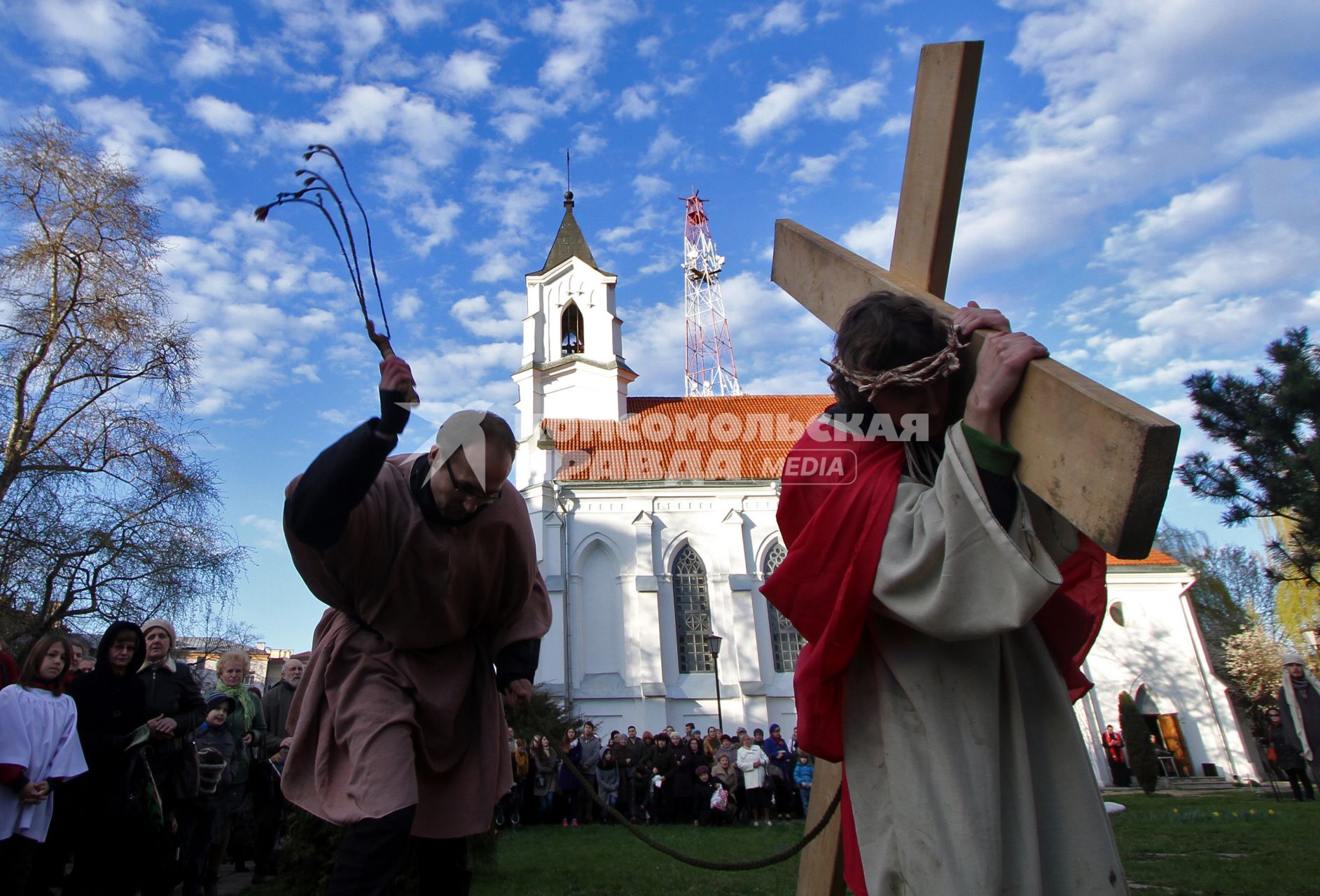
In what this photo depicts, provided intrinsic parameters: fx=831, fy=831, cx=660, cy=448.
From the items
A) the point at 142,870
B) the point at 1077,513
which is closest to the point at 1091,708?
the point at 142,870

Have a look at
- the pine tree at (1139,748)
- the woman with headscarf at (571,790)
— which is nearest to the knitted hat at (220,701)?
the woman with headscarf at (571,790)

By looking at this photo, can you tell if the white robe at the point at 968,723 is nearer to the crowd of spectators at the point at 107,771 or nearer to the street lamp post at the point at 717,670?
the crowd of spectators at the point at 107,771

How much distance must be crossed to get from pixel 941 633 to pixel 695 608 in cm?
2707

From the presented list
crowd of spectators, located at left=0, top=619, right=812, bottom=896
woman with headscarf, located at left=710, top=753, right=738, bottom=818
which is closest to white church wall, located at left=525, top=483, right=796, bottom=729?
woman with headscarf, located at left=710, top=753, right=738, bottom=818

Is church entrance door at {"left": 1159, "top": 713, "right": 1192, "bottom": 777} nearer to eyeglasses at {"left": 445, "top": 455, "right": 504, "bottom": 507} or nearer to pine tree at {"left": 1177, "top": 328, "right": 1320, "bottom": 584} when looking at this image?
pine tree at {"left": 1177, "top": 328, "right": 1320, "bottom": 584}

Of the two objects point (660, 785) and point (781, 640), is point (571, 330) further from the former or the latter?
point (660, 785)

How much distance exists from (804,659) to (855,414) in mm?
608

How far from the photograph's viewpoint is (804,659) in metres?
1.83

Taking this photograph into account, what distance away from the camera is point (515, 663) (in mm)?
3162

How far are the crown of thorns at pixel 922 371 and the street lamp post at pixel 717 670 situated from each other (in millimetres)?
19695

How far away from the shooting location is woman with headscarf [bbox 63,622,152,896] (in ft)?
17.4

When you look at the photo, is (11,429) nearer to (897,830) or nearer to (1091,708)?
(897,830)

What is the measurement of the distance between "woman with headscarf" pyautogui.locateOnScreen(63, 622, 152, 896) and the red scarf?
209 inches

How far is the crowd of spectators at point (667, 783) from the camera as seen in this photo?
49.2 ft
